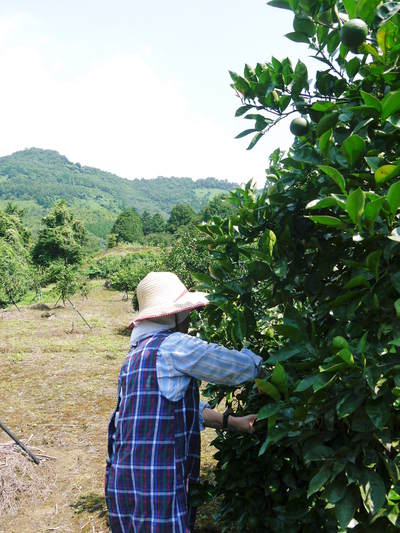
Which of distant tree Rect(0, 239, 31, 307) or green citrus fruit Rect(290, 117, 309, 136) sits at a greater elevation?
green citrus fruit Rect(290, 117, 309, 136)

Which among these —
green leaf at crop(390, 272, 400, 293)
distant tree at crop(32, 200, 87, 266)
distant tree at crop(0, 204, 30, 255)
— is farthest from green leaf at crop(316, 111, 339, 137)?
distant tree at crop(0, 204, 30, 255)

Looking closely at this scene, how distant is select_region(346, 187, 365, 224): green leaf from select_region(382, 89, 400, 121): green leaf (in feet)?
0.98

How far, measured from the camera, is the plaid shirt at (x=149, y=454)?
1.94 m

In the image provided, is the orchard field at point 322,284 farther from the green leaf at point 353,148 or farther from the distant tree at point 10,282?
the distant tree at point 10,282

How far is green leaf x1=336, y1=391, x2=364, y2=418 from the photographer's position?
1.18 metres

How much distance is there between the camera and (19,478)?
445 cm

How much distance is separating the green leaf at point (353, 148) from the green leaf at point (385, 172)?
10 cm

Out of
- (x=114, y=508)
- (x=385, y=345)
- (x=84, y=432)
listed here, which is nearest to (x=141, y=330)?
(x=114, y=508)

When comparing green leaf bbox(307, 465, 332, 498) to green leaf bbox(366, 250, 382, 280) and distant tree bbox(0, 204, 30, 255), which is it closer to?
green leaf bbox(366, 250, 382, 280)

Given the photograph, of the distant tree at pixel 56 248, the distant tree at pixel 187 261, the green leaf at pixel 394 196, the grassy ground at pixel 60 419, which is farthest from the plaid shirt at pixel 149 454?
the distant tree at pixel 56 248

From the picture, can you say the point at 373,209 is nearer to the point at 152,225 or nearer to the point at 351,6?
the point at 351,6

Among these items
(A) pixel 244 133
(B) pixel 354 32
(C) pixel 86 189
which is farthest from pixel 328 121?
(C) pixel 86 189

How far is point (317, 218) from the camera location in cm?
113

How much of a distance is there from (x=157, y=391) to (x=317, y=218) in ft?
3.77
